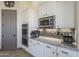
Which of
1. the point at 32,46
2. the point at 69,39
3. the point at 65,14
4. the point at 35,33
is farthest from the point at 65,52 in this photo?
the point at 35,33

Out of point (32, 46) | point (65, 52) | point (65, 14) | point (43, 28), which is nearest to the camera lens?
point (65, 52)

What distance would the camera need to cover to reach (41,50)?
16.3ft

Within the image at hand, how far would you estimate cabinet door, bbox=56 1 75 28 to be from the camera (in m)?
3.66

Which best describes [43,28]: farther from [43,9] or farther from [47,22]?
[43,9]

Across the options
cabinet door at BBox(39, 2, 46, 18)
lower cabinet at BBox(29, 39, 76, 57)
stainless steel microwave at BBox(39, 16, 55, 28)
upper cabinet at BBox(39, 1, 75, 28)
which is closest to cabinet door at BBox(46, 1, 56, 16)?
upper cabinet at BBox(39, 1, 75, 28)

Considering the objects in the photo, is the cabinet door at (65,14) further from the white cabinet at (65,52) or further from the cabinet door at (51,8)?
the white cabinet at (65,52)

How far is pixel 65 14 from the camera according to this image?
3.85 m

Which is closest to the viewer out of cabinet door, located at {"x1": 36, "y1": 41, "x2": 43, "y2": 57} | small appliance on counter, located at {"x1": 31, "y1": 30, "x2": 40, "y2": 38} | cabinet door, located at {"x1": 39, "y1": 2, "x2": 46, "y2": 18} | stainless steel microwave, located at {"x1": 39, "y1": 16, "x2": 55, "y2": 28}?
stainless steel microwave, located at {"x1": 39, "y1": 16, "x2": 55, "y2": 28}

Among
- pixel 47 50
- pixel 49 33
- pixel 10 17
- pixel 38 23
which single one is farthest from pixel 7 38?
pixel 47 50

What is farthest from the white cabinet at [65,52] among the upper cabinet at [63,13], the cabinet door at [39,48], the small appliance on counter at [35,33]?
the small appliance on counter at [35,33]

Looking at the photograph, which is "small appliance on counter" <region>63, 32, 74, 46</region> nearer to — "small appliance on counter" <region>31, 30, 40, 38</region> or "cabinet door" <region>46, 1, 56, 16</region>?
"cabinet door" <region>46, 1, 56, 16</region>

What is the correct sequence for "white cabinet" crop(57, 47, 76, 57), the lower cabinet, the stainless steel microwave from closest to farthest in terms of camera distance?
"white cabinet" crop(57, 47, 76, 57), the lower cabinet, the stainless steel microwave

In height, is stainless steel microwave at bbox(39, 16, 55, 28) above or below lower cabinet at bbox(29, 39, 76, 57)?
above

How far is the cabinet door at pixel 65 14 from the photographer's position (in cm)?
366
